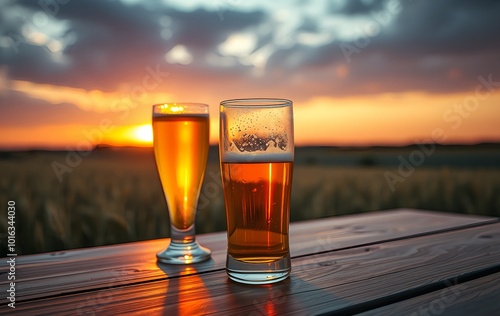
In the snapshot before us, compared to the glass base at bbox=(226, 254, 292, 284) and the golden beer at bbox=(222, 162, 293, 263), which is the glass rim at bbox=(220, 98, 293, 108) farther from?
the glass base at bbox=(226, 254, 292, 284)

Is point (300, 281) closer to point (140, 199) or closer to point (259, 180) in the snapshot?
point (259, 180)

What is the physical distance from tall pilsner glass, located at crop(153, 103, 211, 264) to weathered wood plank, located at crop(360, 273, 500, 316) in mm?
489

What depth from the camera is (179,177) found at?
1166mm

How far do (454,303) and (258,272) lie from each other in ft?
1.07

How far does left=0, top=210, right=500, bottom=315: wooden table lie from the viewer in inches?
31.6

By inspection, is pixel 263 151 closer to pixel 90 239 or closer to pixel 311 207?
pixel 90 239

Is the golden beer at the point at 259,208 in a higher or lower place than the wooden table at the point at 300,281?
higher

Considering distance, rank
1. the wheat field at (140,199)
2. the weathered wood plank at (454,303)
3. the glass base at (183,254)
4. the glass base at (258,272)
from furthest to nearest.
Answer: the wheat field at (140,199), the glass base at (183,254), the glass base at (258,272), the weathered wood plank at (454,303)

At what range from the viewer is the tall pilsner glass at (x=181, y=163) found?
1152mm

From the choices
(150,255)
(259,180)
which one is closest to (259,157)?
(259,180)

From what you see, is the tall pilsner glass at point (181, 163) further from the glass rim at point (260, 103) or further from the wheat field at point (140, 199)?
the glass rim at point (260, 103)

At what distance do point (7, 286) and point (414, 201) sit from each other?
3.53 meters

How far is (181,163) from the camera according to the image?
1157 mm

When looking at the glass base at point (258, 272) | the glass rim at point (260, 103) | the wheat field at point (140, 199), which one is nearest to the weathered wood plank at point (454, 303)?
the glass base at point (258, 272)
